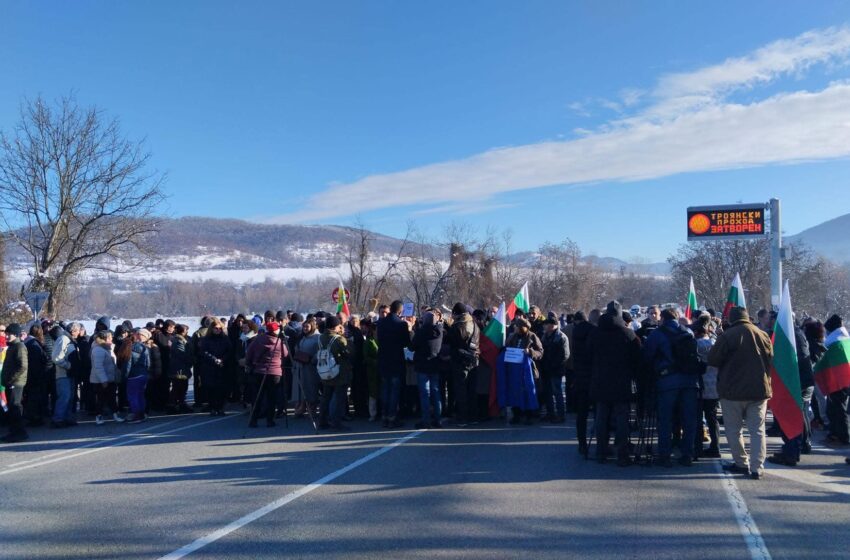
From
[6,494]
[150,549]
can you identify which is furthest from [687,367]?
[6,494]

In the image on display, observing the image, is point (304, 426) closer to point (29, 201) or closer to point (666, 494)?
point (666, 494)

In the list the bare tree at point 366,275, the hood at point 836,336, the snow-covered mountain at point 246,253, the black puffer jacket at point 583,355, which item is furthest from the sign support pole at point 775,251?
the snow-covered mountain at point 246,253

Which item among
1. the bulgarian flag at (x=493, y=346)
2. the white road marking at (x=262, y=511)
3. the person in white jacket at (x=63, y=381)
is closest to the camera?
the white road marking at (x=262, y=511)

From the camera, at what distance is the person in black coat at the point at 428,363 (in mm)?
11531

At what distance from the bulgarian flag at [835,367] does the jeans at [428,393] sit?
19.2ft

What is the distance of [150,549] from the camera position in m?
5.85

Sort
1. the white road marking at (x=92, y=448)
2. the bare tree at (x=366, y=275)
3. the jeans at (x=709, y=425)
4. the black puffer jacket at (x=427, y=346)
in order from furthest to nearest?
the bare tree at (x=366, y=275) < the black puffer jacket at (x=427, y=346) < the white road marking at (x=92, y=448) < the jeans at (x=709, y=425)

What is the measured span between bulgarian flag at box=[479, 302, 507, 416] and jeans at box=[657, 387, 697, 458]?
3.82 m

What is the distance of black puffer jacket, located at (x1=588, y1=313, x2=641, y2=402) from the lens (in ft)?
28.6

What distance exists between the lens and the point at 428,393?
1172 cm

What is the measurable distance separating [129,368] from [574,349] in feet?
28.0

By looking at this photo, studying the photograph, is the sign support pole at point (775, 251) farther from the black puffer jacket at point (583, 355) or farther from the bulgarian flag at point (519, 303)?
the black puffer jacket at point (583, 355)

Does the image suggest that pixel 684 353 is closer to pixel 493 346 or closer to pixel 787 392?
pixel 787 392

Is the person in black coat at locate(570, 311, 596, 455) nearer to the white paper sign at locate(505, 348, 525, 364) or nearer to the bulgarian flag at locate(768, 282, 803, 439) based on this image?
the white paper sign at locate(505, 348, 525, 364)
